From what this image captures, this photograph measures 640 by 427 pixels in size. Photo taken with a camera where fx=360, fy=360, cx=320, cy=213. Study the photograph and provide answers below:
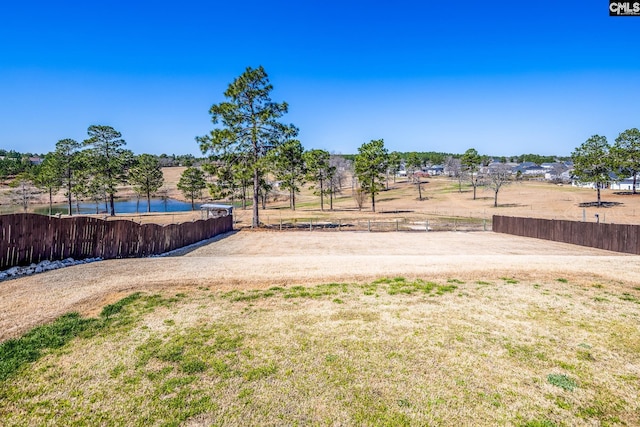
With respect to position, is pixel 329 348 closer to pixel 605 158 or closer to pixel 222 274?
pixel 222 274

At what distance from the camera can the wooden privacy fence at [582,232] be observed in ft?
74.3

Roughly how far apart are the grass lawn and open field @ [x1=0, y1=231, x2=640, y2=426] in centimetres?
3

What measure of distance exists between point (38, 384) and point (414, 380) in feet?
20.5

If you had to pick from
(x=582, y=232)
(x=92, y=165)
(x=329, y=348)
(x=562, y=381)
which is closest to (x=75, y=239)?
(x=329, y=348)

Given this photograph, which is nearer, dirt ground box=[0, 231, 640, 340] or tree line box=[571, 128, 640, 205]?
dirt ground box=[0, 231, 640, 340]

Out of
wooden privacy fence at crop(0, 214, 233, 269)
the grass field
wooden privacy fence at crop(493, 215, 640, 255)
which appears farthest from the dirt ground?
wooden privacy fence at crop(493, 215, 640, 255)

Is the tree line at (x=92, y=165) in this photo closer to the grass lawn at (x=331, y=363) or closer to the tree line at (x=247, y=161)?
the tree line at (x=247, y=161)

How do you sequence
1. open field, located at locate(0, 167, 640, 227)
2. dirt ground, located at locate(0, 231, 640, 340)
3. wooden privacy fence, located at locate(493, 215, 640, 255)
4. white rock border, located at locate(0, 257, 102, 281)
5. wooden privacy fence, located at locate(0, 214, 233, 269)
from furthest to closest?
open field, located at locate(0, 167, 640, 227), wooden privacy fence, located at locate(493, 215, 640, 255), wooden privacy fence, located at locate(0, 214, 233, 269), white rock border, located at locate(0, 257, 102, 281), dirt ground, located at locate(0, 231, 640, 340)

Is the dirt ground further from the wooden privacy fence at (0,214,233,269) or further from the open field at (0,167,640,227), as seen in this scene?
the open field at (0,167,640,227)

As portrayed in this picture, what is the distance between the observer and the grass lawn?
17.5ft

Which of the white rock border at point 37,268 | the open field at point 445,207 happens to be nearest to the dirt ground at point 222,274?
the white rock border at point 37,268

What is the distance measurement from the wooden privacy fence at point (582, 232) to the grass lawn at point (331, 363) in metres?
15.9

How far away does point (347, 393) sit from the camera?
5.80 meters

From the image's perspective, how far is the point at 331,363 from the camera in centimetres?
676
